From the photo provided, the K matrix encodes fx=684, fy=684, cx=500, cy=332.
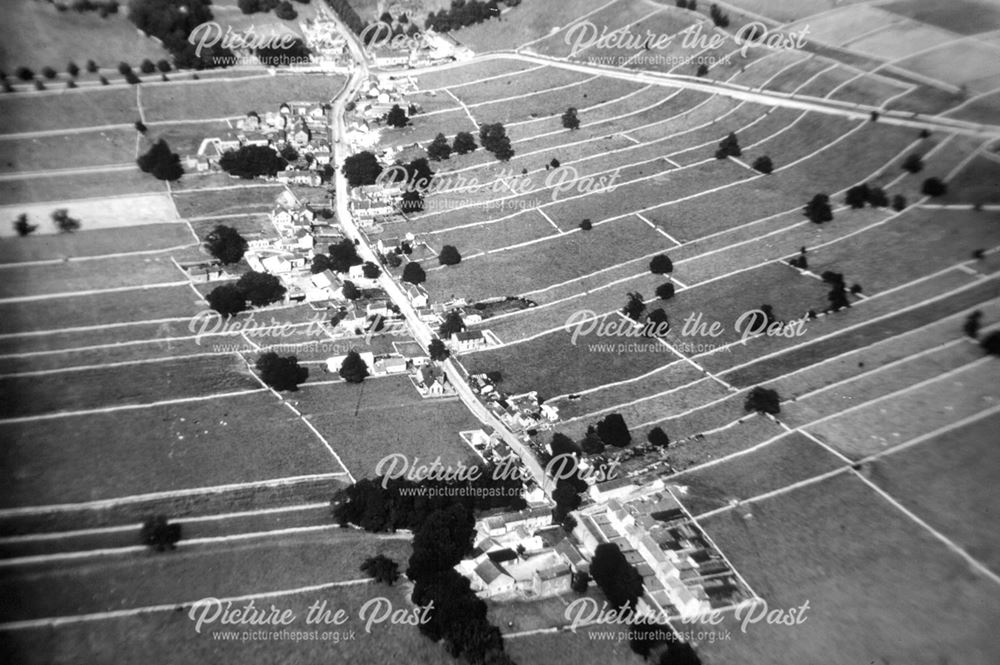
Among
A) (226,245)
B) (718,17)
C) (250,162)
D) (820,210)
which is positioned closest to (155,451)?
(226,245)

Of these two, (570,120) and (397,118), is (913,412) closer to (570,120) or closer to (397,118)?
(570,120)

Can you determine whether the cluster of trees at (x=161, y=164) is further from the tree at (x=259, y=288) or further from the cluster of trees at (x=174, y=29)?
the cluster of trees at (x=174, y=29)

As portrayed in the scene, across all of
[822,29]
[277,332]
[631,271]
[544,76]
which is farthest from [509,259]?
[822,29]

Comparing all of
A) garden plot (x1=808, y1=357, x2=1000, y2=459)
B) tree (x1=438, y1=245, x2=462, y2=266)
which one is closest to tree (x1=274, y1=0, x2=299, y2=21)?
tree (x1=438, y1=245, x2=462, y2=266)

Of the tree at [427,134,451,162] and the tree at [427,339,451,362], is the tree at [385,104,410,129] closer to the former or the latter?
the tree at [427,134,451,162]

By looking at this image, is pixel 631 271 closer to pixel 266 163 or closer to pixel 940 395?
pixel 940 395

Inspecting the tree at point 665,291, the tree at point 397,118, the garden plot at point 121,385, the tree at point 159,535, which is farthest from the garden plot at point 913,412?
the tree at point 397,118
